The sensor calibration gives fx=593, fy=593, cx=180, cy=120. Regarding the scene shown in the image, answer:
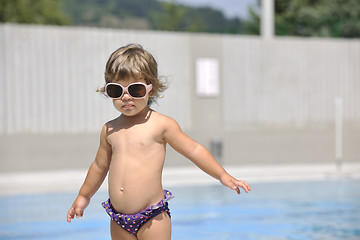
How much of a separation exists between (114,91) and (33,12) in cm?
3789

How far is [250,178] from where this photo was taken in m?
10.8

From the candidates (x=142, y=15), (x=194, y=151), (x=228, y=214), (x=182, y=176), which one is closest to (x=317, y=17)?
(x=142, y=15)

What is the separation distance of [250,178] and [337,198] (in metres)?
2.32

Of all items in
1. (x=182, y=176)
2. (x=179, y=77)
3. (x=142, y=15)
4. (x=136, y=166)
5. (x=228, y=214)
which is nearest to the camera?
(x=136, y=166)

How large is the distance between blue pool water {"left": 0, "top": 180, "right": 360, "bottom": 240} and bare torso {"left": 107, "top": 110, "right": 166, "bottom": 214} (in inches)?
104

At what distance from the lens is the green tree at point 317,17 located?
30.5 m

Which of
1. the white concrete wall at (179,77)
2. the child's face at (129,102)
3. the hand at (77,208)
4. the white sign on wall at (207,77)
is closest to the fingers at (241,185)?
Result: the child's face at (129,102)

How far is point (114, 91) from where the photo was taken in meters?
3.23

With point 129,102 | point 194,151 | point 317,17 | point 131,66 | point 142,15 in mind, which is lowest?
point 194,151

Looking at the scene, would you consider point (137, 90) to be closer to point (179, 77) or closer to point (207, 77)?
point (179, 77)

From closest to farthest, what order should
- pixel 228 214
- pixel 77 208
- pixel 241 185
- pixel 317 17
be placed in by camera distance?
pixel 241 185
pixel 77 208
pixel 228 214
pixel 317 17

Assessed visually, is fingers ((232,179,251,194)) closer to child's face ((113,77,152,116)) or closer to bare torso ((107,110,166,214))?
bare torso ((107,110,166,214))

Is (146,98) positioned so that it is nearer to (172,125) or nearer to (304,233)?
(172,125)

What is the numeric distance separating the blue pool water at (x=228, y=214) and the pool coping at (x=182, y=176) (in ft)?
1.68
